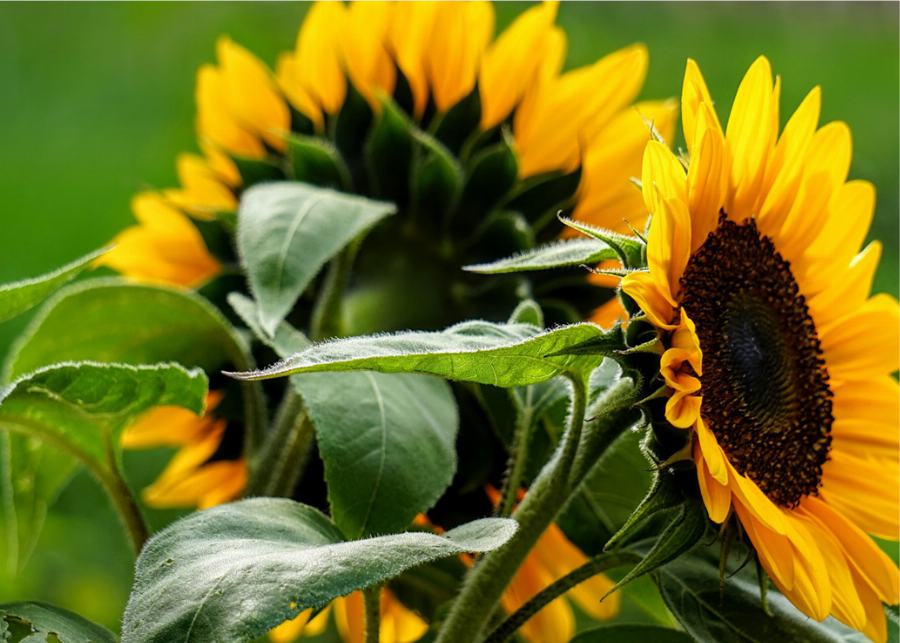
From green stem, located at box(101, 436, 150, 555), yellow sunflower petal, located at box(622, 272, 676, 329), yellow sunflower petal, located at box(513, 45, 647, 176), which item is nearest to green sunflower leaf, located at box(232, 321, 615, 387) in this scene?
yellow sunflower petal, located at box(622, 272, 676, 329)

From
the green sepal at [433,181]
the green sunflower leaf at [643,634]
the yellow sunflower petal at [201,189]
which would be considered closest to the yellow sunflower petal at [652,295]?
the green sunflower leaf at [643,634]

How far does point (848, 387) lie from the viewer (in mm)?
455

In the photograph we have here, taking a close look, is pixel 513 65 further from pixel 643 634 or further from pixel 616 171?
pixel 643 634

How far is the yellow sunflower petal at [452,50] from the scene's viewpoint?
59 centimetres

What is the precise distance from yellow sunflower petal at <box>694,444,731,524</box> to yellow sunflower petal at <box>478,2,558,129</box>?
28cm

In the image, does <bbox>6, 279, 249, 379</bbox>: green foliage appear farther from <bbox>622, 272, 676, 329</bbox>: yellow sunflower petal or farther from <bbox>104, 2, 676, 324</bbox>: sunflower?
<bbox>622, 272, 676, 329</bbox>: yellow sunflower petal

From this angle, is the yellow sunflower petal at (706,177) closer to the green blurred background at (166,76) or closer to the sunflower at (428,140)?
the sunflower at (428,140)

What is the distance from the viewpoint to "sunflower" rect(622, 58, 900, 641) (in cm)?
34

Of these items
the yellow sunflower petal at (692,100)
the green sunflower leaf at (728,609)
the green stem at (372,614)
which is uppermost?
the yellow sunflower petal at (692,100)

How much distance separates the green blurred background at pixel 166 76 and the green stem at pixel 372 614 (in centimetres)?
101

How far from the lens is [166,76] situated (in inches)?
73.2

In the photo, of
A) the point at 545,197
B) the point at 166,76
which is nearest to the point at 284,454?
the point at 545,197

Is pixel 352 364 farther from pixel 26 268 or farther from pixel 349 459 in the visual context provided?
pixel 26 268

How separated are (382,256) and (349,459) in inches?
7.9
